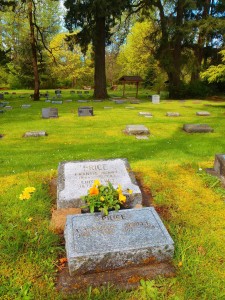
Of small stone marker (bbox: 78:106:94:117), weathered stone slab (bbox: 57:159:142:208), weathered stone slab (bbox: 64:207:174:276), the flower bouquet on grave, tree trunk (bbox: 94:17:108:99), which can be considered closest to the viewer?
weathered stone slab (bbox: 64:207:174:276)

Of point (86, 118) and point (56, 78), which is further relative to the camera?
point (56, 78)

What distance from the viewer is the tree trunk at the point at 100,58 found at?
83.5ft

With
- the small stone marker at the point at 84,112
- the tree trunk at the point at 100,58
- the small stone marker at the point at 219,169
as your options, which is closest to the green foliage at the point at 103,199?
the small stone marker at the point at 219,169

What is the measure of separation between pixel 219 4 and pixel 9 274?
34716 mm

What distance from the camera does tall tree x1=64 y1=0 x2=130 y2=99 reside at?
2133 cm

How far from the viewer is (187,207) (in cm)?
448

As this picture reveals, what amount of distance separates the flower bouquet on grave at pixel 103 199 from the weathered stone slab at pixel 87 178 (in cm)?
40

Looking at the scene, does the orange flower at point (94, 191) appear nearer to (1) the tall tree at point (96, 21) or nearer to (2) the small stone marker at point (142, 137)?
(2) the small stone marker at point (142, 137)

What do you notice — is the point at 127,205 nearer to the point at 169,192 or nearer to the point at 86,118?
the point at 169,192

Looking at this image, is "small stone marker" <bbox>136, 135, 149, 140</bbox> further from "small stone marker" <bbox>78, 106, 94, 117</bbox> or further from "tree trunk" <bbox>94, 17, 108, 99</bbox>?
"tree trunk" <bbox>94, 17, 108, 99</bbox>

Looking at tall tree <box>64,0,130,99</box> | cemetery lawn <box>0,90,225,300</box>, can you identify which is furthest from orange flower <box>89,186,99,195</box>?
tall tree <box>64,0,130,99</box>

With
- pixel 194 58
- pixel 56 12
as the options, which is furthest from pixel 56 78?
pixel 194 58

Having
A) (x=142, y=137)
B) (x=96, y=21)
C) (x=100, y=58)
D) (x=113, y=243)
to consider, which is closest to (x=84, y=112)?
(x=142, y=137)

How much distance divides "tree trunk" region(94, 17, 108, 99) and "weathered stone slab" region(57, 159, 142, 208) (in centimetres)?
2269
